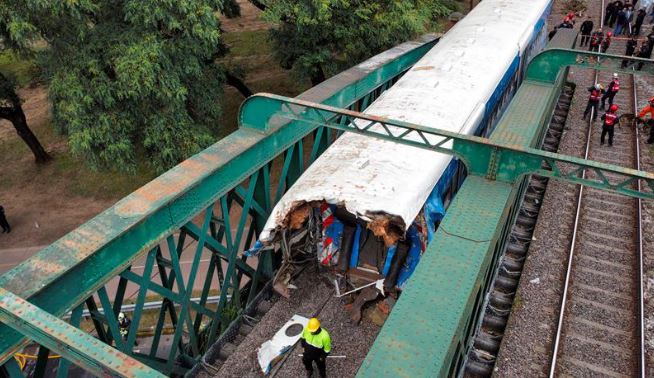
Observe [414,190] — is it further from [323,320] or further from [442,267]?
[323,320]

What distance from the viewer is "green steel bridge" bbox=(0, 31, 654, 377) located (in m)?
4.87

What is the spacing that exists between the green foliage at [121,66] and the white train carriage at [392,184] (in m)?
6.98

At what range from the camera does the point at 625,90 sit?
1828cm

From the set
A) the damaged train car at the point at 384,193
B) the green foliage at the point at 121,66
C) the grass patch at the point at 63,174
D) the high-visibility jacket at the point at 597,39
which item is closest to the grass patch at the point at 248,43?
the grass patch at the point at 63,174

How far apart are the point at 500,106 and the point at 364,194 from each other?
8444mm

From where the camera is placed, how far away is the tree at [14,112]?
71.3 ft

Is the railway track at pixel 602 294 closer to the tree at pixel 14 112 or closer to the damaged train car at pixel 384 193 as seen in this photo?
the damaged train car at pixel 384 193

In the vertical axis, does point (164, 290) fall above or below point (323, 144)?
below

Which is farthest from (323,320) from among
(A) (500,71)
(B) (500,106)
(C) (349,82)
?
(B) (500,106)

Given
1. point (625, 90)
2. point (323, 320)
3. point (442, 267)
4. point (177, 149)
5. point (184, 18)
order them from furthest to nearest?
point (625, 90), point (177, 149), point (184, 18), point (323, 320), point (442, 267)

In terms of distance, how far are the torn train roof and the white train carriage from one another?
2 centimetres

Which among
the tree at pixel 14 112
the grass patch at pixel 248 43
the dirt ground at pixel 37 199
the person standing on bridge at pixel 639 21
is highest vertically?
the person standing on bridge at pixel 639 21

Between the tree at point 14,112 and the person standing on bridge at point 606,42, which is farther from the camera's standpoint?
the tree at point 14,112

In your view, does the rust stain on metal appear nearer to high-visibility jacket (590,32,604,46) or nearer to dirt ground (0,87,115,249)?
dirt ground (0,87,115,249)
